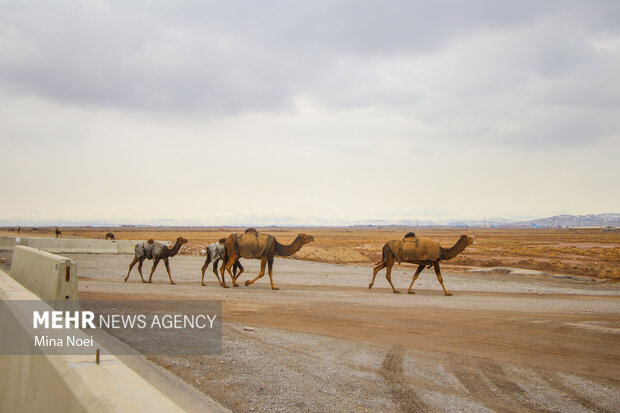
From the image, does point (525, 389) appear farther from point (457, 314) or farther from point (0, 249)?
point (0, 249)

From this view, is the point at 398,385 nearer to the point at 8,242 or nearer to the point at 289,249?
the point at 289,249

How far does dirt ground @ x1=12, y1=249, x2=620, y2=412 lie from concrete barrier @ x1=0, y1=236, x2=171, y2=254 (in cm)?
2041

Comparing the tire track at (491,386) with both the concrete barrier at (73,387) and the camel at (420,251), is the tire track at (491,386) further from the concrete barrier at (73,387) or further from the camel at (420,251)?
the camel at (420,251)

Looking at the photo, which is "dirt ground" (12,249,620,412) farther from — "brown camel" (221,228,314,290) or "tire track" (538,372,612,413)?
"brown camel" (221,228,314,290)

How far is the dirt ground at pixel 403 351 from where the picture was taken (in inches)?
265

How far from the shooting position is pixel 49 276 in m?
10.1

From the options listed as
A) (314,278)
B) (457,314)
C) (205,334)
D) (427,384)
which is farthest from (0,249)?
(427,384)

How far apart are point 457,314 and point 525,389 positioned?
609 cm

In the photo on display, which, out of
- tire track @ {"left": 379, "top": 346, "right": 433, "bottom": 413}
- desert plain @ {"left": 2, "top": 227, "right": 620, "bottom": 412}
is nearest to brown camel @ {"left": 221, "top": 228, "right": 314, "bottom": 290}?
desert plain @ {"left": 2, "top": 227, "right": 620, "bottom": 412}

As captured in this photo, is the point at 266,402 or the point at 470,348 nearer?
the point at 266,402

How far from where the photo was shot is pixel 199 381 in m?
7.14

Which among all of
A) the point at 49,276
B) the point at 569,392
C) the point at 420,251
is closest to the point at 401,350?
the point at 569,392

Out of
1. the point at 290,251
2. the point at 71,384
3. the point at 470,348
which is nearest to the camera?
the point at 71,384

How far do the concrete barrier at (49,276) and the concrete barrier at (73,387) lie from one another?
4.36 meters
